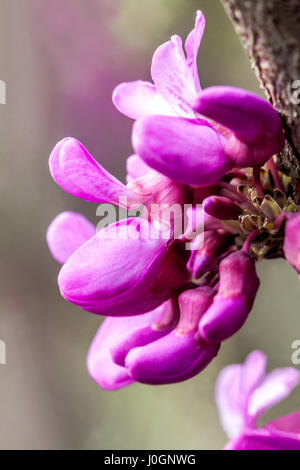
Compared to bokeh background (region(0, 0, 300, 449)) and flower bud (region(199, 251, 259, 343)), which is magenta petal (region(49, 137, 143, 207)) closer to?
flower bud (region(199, 251, 259, 343))

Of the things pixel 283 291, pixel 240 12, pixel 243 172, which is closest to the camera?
pixel 240 12

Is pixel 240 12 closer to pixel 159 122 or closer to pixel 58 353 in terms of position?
pixel 159 122

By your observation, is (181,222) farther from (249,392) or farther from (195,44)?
(249,392)

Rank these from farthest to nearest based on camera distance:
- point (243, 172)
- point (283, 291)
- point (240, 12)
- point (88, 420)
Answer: point (88, 420), point (283, 291), point (243, 172), point (240, 12)

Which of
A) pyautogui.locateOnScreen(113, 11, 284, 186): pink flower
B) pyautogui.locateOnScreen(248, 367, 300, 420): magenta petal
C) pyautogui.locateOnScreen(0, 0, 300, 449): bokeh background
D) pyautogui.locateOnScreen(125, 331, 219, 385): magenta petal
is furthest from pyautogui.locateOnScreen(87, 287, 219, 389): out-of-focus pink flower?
pyautogui.locateOnScreen(0, 0, 300, 449): bokeh background

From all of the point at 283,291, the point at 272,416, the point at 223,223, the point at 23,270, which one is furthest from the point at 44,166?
the point at 223,223

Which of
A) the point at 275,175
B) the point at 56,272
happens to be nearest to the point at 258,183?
the point at 275,175

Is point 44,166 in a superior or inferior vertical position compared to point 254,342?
superior
